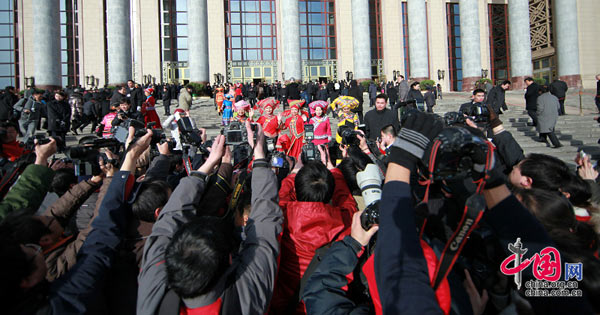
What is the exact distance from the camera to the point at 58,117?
35.6 feet

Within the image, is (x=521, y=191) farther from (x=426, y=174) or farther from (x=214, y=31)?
(x=214, y=31)

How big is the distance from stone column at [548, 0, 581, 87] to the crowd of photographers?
2953 centimetres

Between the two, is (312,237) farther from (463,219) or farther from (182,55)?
(182,55)

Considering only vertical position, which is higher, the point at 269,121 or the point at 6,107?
the point at 6,107

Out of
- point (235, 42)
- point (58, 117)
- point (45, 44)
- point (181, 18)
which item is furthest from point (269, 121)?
point (181, 18)

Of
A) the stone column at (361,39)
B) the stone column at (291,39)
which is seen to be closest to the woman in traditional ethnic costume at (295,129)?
the stone column at (291,39)

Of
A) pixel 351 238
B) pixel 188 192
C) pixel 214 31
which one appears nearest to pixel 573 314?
pixel 351 238

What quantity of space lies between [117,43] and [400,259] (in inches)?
990

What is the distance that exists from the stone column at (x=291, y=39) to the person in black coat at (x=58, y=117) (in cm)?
1578

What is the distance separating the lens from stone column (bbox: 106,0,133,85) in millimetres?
22047

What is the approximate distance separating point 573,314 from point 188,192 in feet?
6.22

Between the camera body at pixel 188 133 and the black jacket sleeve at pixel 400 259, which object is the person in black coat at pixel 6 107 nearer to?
the camera body at pixel 188 133

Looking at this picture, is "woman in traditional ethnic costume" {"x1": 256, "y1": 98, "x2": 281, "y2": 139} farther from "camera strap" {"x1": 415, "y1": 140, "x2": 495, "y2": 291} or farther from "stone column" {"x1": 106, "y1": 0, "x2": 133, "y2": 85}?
"stone column" {"x1": 106, "y1": 0, "x2": 133, "y2": 85}

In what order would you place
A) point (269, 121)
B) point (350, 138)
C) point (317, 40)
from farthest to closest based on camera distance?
point (317, 40), point (269, 121), point (350, 138)
